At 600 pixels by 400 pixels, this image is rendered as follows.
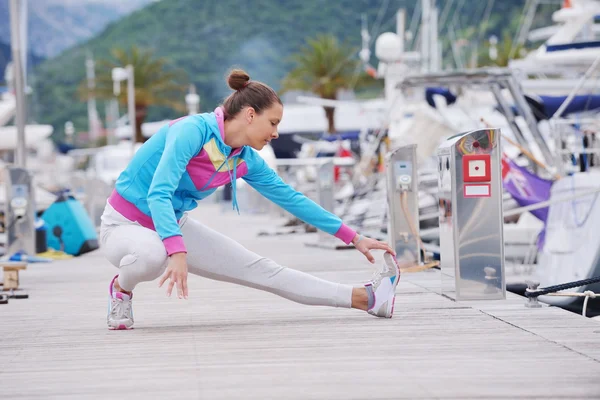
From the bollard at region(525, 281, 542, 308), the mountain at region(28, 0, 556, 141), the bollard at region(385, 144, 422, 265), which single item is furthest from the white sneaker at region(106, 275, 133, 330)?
the mountain at region(28, 0, 556, 141)

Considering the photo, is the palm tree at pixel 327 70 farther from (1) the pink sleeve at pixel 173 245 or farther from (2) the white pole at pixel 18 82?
(1) the pink sleeve at pixel 173 245

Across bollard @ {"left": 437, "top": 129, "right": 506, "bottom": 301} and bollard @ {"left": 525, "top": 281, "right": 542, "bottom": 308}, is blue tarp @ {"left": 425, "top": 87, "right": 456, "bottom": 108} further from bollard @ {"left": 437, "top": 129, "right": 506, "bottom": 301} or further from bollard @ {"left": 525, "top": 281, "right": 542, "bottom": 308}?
bollard @ {"left": 525, "top": 281, "right": 542, "bottom": 308}

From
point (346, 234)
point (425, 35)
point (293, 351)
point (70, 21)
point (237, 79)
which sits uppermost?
point (70, 21)

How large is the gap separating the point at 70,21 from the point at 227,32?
172 feet

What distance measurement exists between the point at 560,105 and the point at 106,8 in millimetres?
149621

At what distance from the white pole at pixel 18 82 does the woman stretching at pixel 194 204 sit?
1306 centimetres

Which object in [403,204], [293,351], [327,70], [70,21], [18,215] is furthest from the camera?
[70,21]

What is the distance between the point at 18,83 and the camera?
1984 centimetres

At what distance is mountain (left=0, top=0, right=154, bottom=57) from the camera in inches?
5709

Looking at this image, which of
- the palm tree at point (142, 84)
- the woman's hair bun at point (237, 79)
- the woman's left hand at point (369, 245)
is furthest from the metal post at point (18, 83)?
the palm tree at point (142, 84)

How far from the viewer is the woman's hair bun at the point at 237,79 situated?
6.69m

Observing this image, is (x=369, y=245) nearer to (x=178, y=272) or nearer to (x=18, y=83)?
(x=178, y=272)

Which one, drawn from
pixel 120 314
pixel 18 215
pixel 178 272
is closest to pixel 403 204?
pixel 120 314

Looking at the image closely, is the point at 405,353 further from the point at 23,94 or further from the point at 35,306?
the point at 23,94
